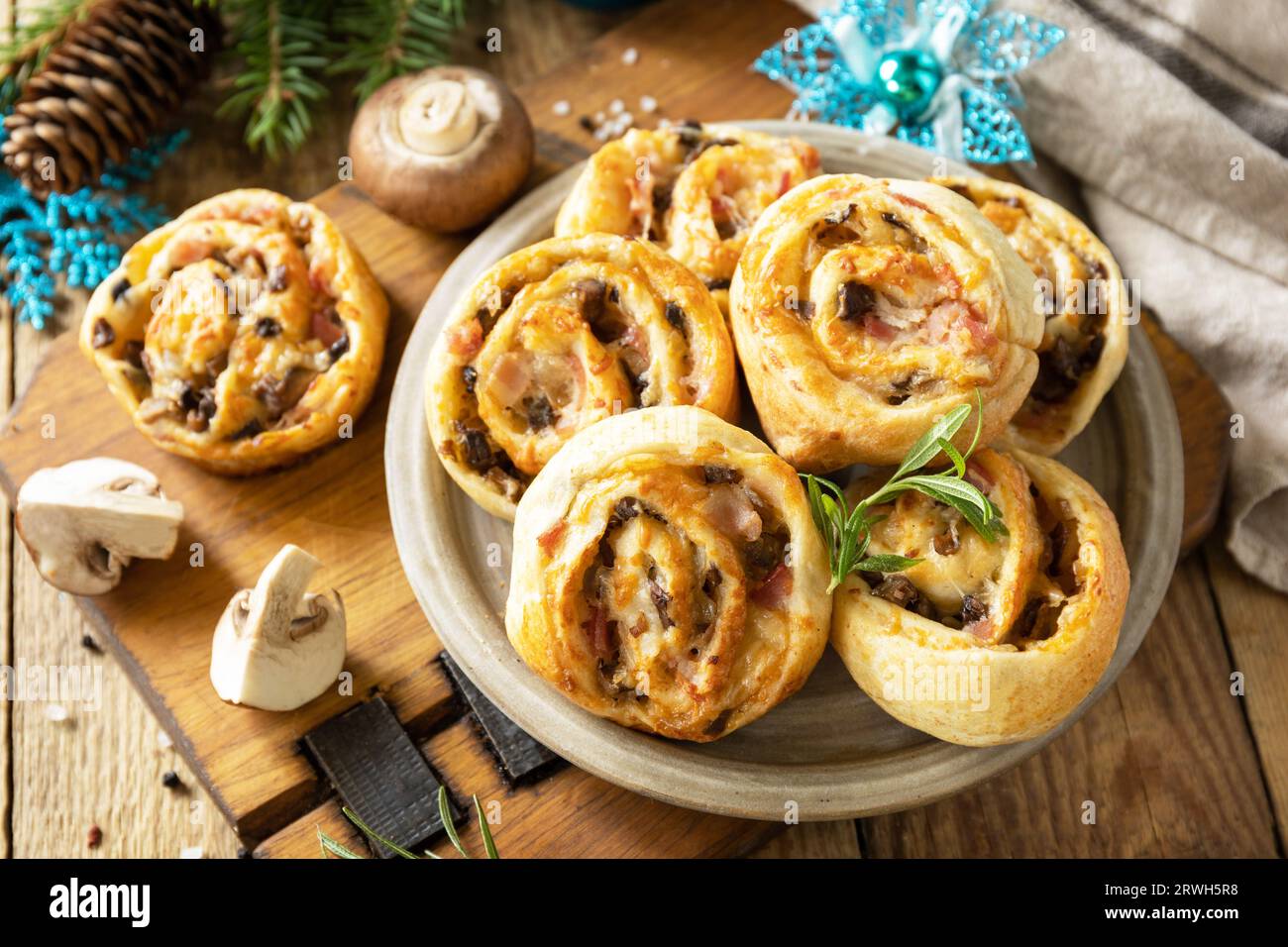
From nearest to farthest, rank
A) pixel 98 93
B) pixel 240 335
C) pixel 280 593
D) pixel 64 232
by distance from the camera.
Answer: pixel 280 593
pixel 240 335
pixel 98 93
pixel 64 232

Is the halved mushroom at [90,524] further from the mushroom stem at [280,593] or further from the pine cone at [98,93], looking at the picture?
the pine cone at [98,93]

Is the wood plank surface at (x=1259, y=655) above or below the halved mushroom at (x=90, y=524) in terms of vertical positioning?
below

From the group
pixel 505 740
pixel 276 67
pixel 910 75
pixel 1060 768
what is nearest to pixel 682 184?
pixel 910 75

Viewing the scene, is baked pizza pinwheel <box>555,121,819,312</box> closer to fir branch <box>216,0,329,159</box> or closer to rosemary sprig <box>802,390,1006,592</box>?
rosemary sprig <box>802,390,1006,592</box>

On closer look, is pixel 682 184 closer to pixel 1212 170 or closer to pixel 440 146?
pixel 440 146

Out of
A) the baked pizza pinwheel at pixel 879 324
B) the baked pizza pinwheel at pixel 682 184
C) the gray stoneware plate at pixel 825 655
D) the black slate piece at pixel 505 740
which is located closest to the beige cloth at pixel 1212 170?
the gray stoneware plate at pixel 825 655

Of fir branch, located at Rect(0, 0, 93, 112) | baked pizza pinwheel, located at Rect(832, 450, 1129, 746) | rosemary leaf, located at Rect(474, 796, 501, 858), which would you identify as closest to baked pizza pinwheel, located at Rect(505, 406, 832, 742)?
baked pizza pinwheel, located at Rect(832, 450, 1129, 746)

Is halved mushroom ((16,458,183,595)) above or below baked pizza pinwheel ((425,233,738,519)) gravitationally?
below
